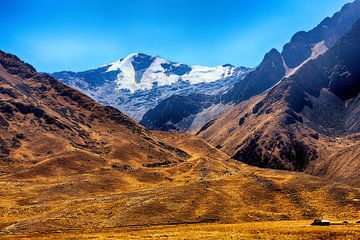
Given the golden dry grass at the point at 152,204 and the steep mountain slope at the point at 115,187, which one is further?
the steep mountain slope at the point at 115,187

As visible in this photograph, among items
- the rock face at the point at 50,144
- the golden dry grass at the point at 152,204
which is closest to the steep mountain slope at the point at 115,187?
the golden dry grass at the point at 152,204

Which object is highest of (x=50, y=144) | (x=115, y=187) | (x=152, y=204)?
(x=50, y=144)

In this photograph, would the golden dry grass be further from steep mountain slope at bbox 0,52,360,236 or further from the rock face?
the rock face

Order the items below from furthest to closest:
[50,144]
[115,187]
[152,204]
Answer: [50,144] → [115,187] → [152,204]

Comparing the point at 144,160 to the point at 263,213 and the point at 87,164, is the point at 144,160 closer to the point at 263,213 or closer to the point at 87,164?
the point at 87,164

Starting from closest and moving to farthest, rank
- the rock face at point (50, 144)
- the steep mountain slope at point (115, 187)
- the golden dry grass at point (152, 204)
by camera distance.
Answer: the golden dry grass at point (152, 204), the steep mountain slope at point (115, 187), the rock face at point (50, 144)

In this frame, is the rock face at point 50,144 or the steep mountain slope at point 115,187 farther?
the rock face at point 50,144

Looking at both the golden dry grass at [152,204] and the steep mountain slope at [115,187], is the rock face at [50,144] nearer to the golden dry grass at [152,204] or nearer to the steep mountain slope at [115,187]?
the steep mountain slope at [115,187]

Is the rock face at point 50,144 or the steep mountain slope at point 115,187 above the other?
the rock face at point 50,144

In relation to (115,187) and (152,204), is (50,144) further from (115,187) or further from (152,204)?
(152,204)

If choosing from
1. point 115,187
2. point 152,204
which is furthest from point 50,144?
point 152,204

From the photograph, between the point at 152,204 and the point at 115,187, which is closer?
the point at 152,204

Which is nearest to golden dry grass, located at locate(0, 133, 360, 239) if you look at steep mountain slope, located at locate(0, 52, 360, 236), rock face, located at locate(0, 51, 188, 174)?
steep mountain slope, located at locate(0, 52, 360, 236)

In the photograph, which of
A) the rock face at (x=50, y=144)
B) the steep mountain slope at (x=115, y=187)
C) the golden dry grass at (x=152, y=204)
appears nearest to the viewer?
the golden dry grass at (x=152, y=204)
